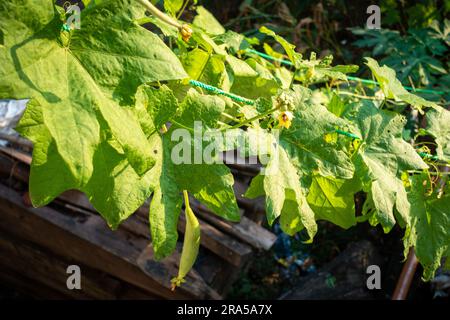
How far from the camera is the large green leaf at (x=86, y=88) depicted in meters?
0.83

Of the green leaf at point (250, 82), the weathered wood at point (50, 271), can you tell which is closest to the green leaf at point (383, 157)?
the green leaf at point (250, 82)

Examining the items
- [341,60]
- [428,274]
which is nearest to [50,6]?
[428,274]

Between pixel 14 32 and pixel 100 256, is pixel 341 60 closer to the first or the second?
pixel 100 256

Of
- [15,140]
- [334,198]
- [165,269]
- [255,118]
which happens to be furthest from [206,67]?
[15,140]

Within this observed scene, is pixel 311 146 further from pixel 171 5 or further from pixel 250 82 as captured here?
pixel 171 5

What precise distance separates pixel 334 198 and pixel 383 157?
0.48 ft

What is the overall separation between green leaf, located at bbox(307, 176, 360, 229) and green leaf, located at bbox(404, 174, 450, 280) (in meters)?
0.15

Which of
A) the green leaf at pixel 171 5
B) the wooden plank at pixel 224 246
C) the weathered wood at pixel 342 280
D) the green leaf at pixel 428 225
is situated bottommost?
the weathered wood at pixel 342 280

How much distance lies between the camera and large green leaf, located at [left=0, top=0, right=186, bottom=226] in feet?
2.73

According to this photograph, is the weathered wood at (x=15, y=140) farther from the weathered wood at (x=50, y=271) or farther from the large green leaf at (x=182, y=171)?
the large green leaf at (x=182, y=171)

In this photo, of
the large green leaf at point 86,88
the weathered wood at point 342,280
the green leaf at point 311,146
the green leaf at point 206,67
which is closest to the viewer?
the large green leaf at point 86,88

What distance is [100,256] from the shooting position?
9.14ft

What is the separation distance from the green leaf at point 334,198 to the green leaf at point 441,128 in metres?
0.26

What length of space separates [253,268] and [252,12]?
183 cm
